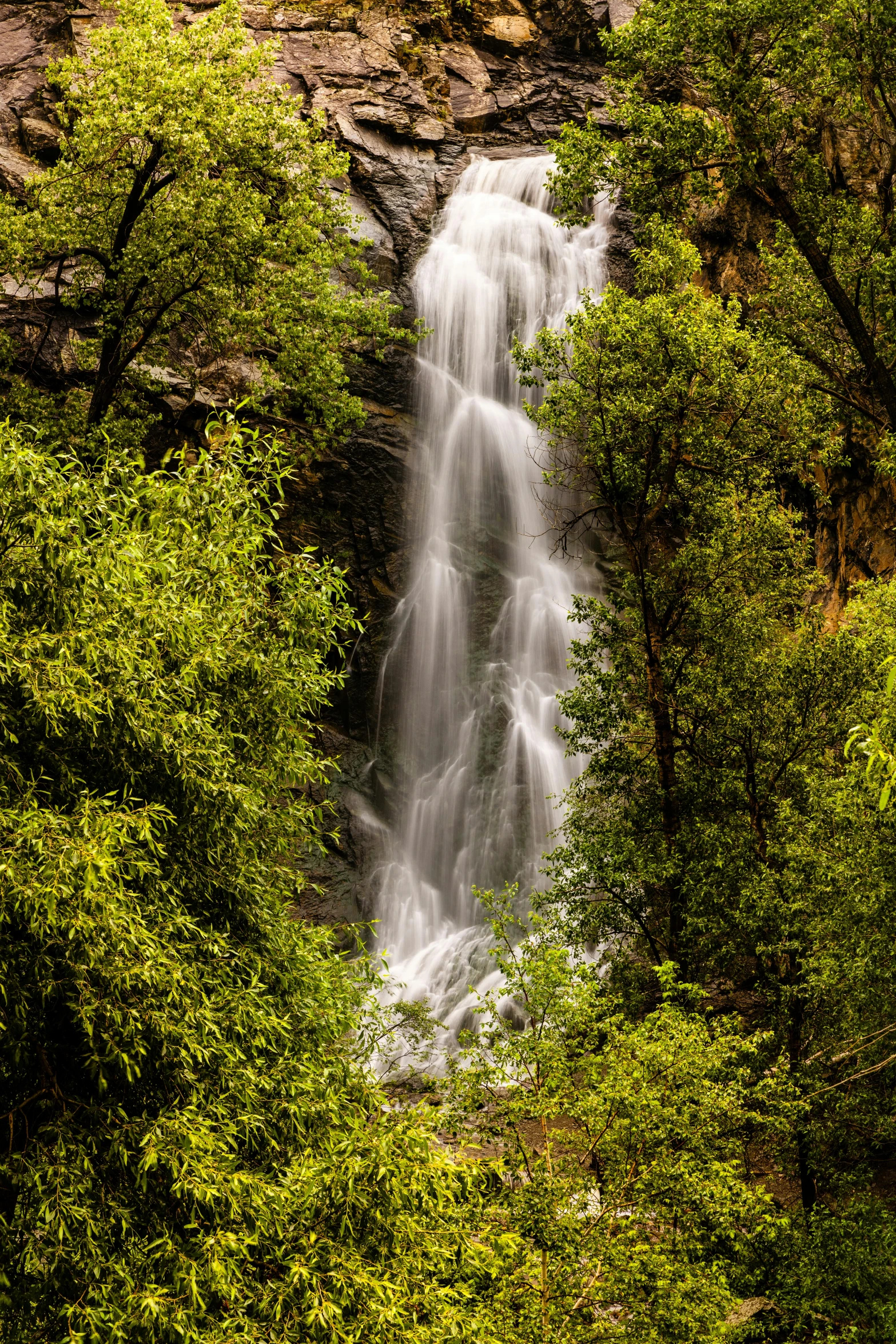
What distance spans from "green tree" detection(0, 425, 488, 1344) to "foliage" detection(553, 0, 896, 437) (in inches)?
332

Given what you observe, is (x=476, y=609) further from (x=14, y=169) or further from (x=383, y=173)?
(x=14, y=169)

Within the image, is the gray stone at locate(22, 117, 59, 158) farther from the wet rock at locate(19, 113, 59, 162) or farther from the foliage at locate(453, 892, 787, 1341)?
the foliage at locate(453, 892, 787, 1341)

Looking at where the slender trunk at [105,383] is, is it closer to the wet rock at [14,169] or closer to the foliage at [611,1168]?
the wet rock at [14,169]

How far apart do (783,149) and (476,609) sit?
13.8 metres

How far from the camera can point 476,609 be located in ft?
83.8

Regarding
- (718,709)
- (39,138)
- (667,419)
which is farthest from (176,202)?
(718,709)

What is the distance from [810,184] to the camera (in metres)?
13.2

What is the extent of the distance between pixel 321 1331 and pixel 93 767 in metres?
3.72

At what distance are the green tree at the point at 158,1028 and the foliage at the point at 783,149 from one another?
8429 mm

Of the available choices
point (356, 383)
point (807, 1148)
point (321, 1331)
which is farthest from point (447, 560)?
point (321, 1331)

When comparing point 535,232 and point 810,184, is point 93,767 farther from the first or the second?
point 535,232

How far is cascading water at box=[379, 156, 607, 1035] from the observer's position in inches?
882

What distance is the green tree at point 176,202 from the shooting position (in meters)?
16.7

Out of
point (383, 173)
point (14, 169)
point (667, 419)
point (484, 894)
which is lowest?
point (484, 894)
